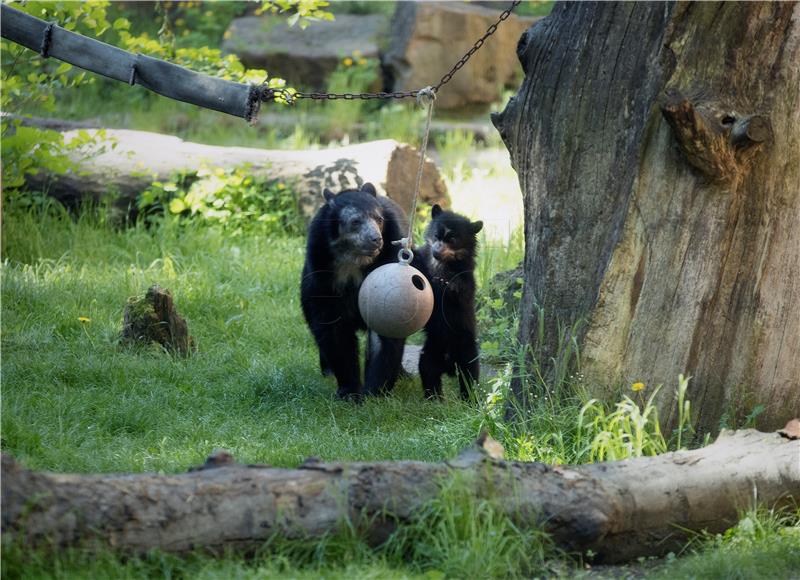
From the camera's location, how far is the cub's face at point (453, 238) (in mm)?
6891

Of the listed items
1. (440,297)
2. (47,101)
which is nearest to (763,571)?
(440,297)

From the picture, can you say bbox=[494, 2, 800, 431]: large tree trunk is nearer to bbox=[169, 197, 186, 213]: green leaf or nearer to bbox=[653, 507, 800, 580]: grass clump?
bbox=[653, 507, 800, 580]: grass clump

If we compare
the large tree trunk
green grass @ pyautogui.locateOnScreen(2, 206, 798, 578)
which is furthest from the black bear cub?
the large tree trunk

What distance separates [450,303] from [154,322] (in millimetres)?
2252

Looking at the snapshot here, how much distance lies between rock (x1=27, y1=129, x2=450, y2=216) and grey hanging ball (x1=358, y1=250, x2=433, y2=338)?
471 cm

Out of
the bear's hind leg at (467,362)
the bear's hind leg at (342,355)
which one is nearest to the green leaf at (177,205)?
the bear's hind leg at (342,355)

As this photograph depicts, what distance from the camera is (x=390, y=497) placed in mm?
3918

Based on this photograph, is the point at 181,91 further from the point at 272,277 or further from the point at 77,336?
the point at 272,277

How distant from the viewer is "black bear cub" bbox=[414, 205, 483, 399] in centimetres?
689

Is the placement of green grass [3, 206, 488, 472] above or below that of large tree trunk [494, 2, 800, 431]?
below

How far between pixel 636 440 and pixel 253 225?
669cm

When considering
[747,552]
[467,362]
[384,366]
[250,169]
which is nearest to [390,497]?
[747,552]

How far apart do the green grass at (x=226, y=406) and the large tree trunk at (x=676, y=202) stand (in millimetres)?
532

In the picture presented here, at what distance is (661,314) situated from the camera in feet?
16.5
